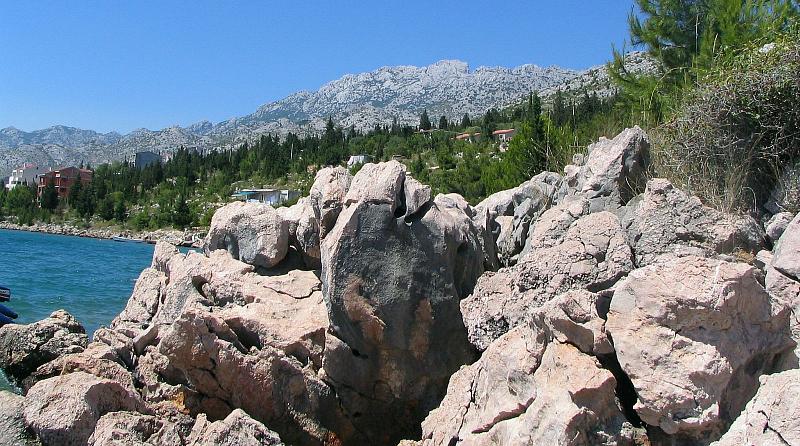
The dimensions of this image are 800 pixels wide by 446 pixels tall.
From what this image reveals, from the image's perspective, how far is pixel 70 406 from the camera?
604cm

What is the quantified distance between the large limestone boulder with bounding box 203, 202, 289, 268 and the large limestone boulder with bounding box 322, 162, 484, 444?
4.72 ft

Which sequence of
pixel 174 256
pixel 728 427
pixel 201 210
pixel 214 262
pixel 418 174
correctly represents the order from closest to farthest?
pixel 728 427 → pixel 214 262 → pixel 174 256 → pixel 418 174 → pixel 201 210

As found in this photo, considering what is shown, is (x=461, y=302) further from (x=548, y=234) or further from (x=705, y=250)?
(x=705, y=250)

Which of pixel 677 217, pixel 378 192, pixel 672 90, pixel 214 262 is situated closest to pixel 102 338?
pixel 214 262

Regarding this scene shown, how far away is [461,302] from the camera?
7.05 m

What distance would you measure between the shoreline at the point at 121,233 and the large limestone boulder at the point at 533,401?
202 ft

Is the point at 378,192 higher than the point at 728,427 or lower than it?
higher

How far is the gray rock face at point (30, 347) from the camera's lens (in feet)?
27.2

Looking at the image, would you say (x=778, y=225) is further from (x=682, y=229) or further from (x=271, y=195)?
(x=271, y=195)

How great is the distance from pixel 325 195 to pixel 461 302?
208 cm

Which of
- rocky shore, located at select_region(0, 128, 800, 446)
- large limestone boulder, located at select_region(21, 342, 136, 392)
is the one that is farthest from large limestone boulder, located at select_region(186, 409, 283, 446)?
large limestone boulder, located at select_region(21, 342, 136, 392)

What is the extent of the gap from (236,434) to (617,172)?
17.0 ft

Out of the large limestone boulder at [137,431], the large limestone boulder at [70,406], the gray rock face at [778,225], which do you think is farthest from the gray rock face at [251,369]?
the gray rock face at [778,225]

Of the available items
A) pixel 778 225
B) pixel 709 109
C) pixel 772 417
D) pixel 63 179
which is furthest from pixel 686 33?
pixel 63 179
